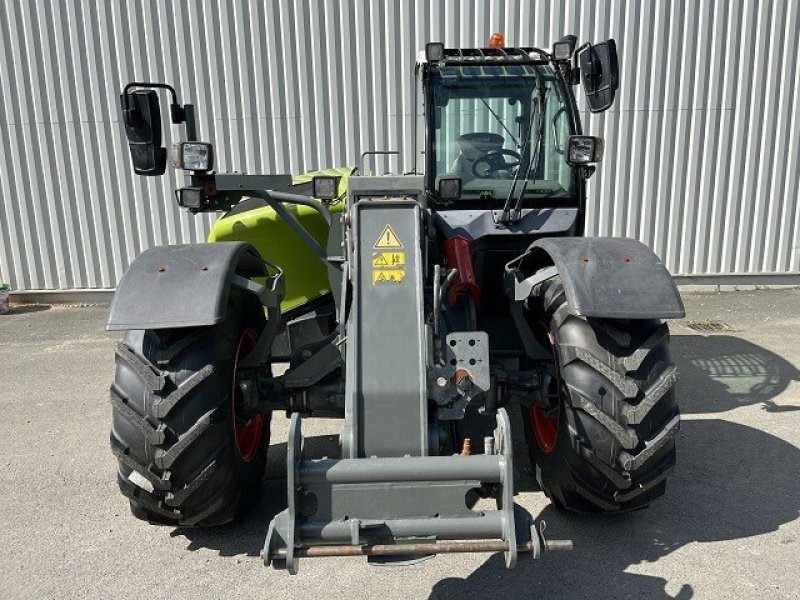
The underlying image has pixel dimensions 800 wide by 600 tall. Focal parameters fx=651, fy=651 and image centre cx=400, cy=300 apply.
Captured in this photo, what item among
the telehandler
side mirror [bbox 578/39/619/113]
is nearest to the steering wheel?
the telehandler

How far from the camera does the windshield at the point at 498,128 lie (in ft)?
13.0

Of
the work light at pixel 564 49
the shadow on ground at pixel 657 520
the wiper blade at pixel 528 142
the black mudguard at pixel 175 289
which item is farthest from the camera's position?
the work light at pixel 564 49

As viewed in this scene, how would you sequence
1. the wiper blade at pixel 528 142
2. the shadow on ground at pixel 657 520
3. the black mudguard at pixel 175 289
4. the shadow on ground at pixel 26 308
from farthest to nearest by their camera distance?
the shadow on ground at pixel 26 308
the wiper blade at pixel 528 142
the shadow on ground at pixel 657 520
the black mudguard at pixel 175 289

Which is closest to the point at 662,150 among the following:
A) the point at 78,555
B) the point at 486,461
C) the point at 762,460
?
the point at 762,460

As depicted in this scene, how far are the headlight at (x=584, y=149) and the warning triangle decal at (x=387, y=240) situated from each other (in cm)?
137

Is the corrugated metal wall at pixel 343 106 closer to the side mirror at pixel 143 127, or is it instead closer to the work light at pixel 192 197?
the work light at pixel 192 197

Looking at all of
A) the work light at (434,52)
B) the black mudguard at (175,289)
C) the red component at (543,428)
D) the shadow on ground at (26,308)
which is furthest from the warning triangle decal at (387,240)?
the shadow on ground at (26,308)

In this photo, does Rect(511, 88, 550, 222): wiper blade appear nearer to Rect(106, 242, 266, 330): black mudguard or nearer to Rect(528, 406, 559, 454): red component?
Rect(528, 406, 559, 454): red component

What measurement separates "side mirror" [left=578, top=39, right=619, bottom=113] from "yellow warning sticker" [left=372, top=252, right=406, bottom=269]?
1.58 meters

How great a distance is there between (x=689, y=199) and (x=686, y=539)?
5883 millimetres

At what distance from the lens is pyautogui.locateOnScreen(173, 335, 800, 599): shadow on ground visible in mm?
2785

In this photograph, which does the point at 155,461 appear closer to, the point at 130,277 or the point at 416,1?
the point at 130,277

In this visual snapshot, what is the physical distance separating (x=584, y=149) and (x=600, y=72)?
16.2 inches

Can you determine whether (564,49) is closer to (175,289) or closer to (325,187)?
(325,187)
